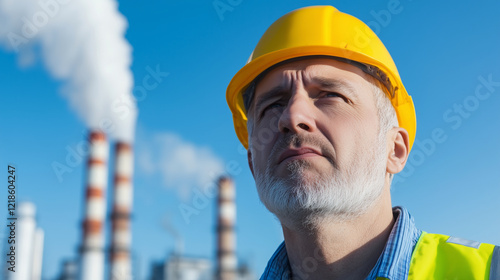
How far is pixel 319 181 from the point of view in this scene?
191 centimetres

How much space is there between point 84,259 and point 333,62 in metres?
17.7

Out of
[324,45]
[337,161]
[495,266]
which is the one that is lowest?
[495,266]

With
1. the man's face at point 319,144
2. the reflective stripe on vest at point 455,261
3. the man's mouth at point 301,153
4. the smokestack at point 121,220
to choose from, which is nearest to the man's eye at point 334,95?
the man's face at point 319,144

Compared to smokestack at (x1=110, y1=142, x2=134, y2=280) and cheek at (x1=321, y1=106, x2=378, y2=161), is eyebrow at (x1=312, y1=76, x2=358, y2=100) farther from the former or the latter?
smokestack at (x1=110, y1=142, x2=134, y2=280)

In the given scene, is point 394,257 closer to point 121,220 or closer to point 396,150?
point 396,150

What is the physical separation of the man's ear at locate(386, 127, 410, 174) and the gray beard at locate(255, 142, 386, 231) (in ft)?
0.54

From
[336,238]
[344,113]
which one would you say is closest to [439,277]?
[336,238]

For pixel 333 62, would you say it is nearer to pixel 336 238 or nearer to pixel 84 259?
pixel 336 238

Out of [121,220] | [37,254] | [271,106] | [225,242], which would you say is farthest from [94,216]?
[271,106]

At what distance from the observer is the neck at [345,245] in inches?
78.0

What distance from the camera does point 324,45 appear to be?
2236mm

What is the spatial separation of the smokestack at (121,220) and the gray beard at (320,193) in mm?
17771

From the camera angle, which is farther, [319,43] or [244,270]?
[244,270]

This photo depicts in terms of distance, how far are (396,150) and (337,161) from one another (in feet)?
1.52
